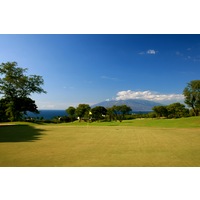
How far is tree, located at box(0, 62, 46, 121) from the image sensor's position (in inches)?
1043

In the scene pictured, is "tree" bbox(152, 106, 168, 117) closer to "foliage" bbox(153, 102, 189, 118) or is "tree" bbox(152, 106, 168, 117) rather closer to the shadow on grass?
"foliage" bbox(153, 102, 189, 118)

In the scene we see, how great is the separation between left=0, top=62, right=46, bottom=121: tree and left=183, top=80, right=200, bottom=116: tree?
2220 centimetres

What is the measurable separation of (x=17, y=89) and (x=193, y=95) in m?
25.5

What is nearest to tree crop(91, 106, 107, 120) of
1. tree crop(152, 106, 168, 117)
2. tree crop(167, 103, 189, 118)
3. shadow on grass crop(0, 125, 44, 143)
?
Result: tree crop(152, 106, 168, 117)

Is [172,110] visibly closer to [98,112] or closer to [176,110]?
[176,110]

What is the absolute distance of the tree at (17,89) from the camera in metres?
26.5

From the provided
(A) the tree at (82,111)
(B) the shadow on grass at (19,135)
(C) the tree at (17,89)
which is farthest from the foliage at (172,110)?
(B) the shadow on grass at (19,135)

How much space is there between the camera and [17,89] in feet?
90.2

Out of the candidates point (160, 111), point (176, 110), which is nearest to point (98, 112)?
point (160, 111)

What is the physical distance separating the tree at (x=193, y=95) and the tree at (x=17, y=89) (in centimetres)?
2220

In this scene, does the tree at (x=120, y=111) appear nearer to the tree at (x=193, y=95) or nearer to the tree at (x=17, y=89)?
the tree at (x=193, y=95)

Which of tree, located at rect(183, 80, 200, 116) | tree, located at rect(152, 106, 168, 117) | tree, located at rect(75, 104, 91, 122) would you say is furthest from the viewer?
tree, located at rect(152, 106, 168, 117)
